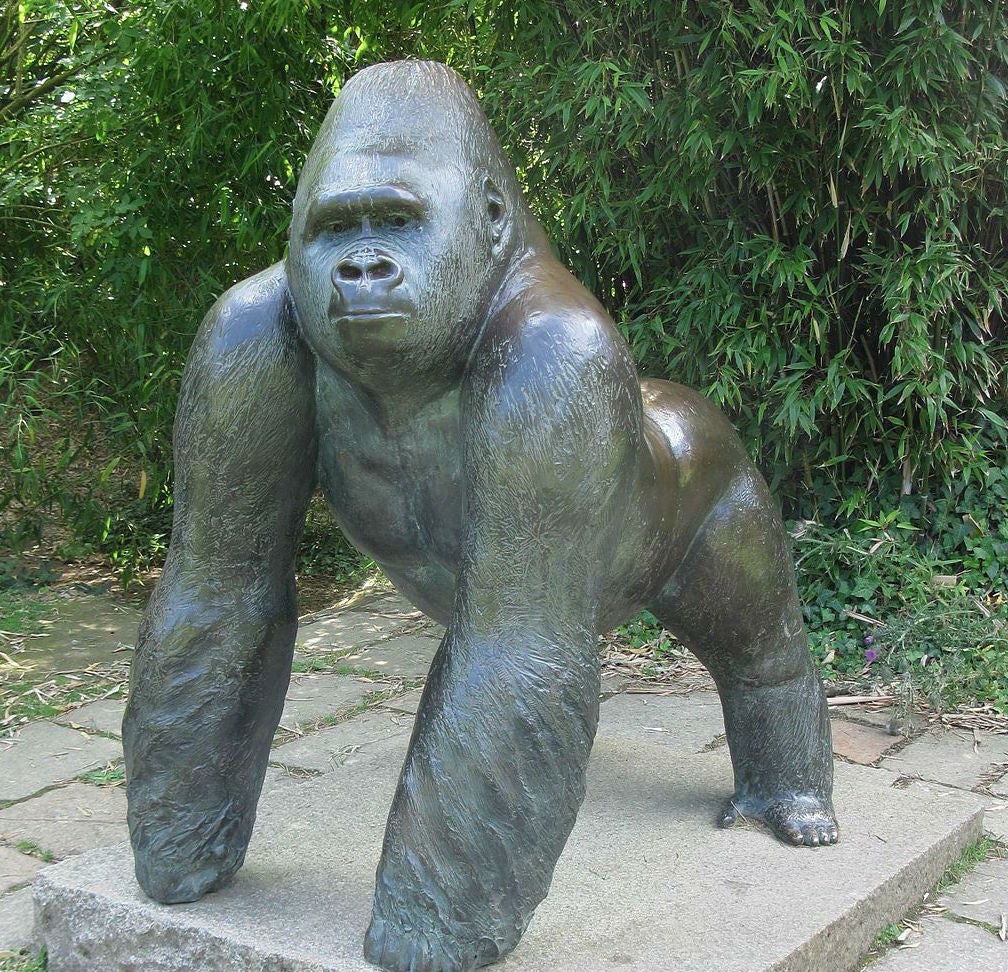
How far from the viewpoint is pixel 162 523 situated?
529cm

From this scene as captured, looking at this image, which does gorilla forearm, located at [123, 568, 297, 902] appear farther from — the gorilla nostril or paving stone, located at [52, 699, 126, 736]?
paving stone, located at [52, 699, 126, 736]

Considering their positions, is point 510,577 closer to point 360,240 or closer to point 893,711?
point 360,240

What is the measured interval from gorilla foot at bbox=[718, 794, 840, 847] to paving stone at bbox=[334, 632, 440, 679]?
5.80ft

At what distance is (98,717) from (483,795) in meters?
2.28

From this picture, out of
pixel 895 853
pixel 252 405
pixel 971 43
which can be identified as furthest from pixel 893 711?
pixel 252 405

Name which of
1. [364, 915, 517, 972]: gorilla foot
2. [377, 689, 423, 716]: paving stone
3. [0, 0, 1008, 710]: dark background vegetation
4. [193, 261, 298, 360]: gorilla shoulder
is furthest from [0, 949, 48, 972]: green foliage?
[0, 0, 1008, 710]: dark background vegetation

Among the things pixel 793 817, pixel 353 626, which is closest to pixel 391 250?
pixel 793 817

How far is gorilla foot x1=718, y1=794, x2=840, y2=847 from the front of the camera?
2.27 meters

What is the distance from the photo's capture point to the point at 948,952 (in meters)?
2.13

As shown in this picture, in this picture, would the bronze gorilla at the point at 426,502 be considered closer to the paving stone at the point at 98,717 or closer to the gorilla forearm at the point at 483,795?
the gorilla forearm at the point at 483,795

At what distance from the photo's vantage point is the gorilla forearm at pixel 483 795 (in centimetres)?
164

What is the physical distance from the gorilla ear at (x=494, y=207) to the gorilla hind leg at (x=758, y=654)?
693 mm

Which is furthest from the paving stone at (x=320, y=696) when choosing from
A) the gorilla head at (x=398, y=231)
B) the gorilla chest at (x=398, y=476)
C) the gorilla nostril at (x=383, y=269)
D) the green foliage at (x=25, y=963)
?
the gorilla nostril at (x=383, y=269)

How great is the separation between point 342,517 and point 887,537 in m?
2.55
